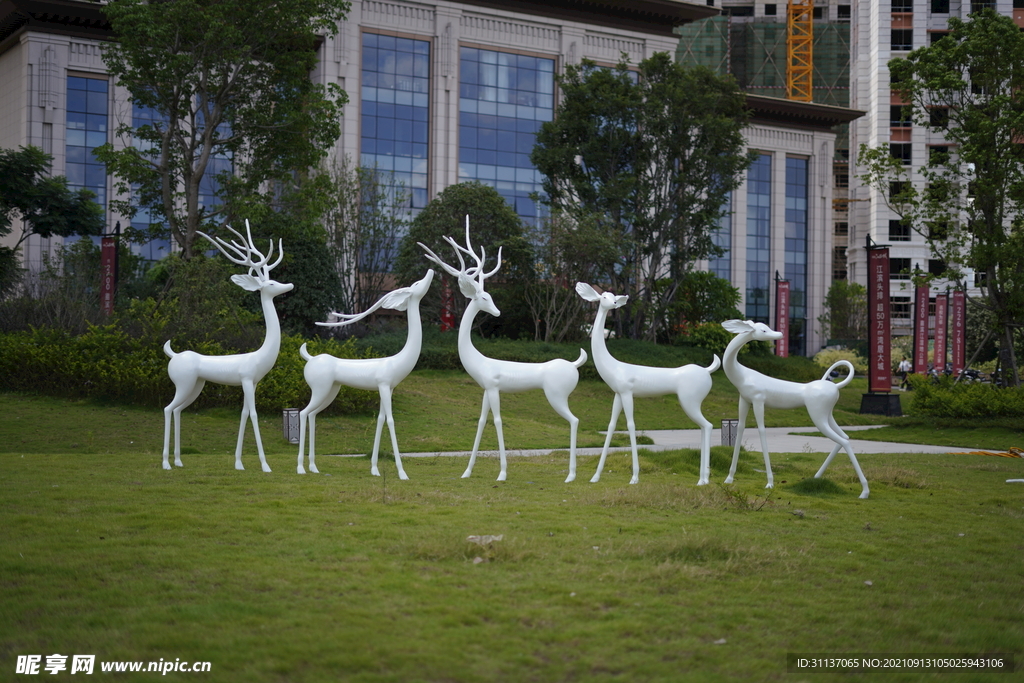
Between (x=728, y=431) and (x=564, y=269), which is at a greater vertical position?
(x=564, y=269)

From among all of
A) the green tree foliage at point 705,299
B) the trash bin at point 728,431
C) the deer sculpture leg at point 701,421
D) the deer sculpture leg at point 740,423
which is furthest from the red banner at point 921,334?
the deer sculpture leg at point 701,421

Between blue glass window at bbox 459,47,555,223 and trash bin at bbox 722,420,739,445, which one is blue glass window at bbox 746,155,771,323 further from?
trash bin at bbox 722,420,739,445

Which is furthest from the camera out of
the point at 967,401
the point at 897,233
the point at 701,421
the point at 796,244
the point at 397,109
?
the point at 897,233

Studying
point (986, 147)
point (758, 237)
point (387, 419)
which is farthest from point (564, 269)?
point (758, 237)

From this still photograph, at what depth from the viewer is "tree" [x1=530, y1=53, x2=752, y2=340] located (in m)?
33.4

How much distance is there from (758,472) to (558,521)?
5.31 meters

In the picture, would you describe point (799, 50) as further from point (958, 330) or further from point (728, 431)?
point (728, 431)

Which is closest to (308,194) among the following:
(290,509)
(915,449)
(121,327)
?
(121,327)

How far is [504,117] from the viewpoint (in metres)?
44.5

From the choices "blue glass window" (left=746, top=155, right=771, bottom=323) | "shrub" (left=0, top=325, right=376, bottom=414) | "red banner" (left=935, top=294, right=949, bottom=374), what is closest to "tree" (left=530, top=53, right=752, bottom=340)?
"red banner" (left=935, top=294, right=949, bottom=374)

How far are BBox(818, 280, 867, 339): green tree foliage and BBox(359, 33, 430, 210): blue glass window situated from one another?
2950cm

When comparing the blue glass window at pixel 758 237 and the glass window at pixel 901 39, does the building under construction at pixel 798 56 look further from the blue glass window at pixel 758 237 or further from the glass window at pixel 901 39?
the blue glass window at pixel 758 237

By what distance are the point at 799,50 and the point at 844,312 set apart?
26.8m

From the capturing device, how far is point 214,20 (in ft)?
78.8
